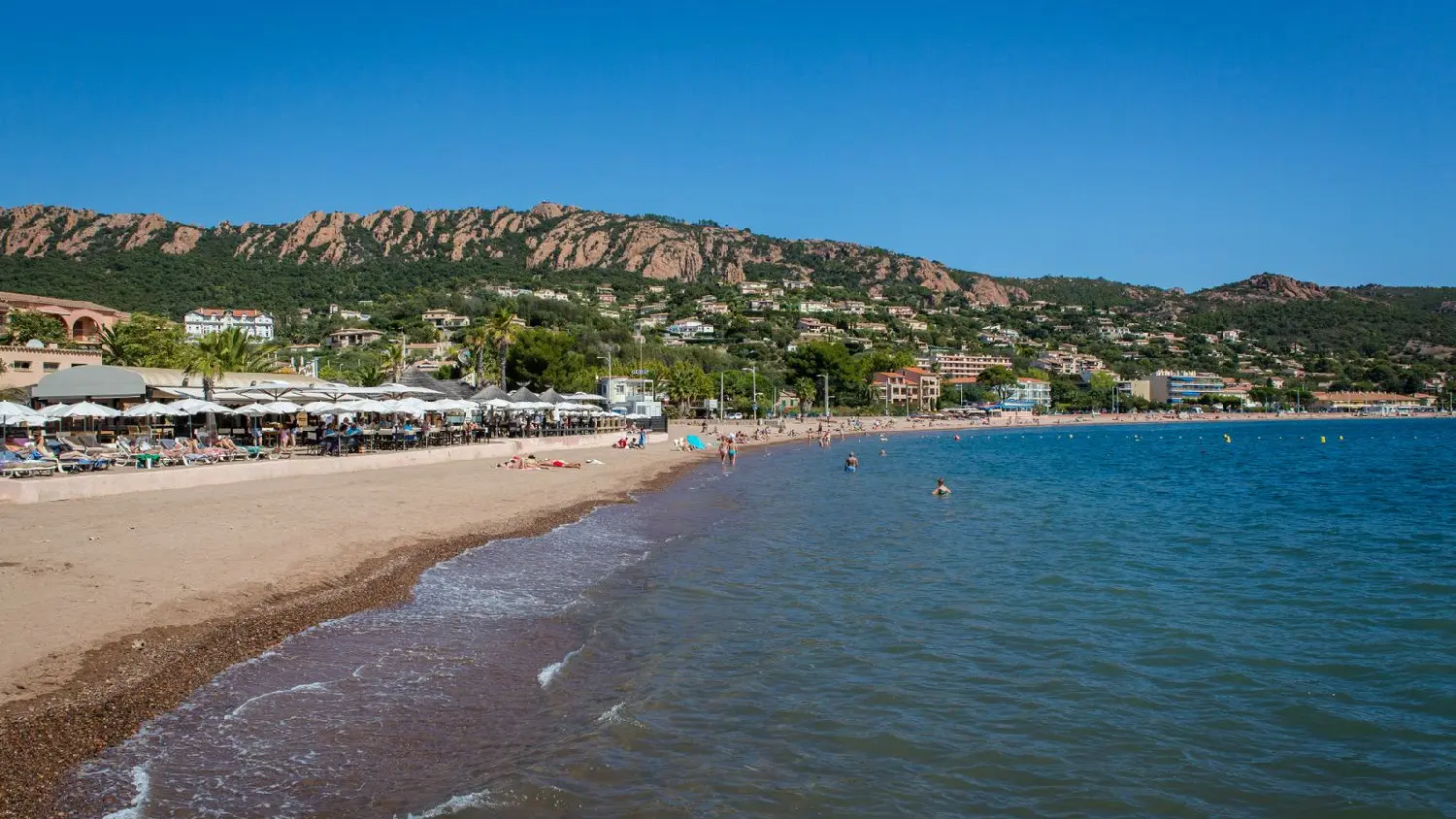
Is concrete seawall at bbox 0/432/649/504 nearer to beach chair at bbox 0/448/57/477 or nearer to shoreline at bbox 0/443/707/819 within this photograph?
beach chair at bbox 0/448/57/477

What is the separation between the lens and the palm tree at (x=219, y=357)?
90.3 feet

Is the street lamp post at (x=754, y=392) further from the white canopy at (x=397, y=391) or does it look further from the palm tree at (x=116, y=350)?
the palm tree at (x=116, y=350)

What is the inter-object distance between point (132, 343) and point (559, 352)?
23404mm

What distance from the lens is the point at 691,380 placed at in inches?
3206

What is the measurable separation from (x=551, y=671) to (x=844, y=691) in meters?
2.66

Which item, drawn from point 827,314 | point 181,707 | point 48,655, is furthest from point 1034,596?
point 827,314

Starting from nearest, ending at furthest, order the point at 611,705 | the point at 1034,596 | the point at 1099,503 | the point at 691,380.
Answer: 1. the point at 611,705
2. the point at 1034,596
3. the point at 1099,503
4. the point at 691,380

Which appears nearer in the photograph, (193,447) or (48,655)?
(48,655)

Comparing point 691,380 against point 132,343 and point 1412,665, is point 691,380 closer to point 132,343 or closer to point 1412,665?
point 132,343

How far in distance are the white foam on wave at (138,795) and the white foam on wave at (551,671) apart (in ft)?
9.96

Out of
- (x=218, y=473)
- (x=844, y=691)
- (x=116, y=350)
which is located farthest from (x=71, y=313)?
(x=844, y=691)

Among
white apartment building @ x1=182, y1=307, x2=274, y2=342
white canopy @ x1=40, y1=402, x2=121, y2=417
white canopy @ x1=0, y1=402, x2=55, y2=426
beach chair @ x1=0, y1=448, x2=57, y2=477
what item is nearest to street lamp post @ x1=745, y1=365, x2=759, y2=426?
white canopy @ x1=40, y1=402, x2=121, y2=417

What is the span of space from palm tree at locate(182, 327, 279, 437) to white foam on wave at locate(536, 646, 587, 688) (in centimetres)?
2157

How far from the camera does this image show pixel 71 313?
169ft
